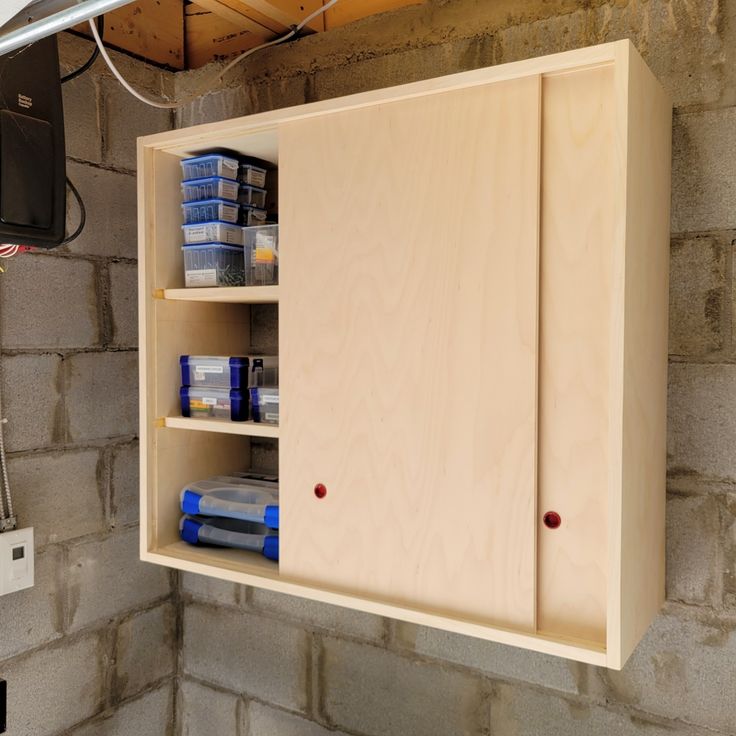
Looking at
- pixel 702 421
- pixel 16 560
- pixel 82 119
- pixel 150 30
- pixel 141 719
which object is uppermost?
pixel 150 30

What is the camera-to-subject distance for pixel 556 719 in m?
1.47

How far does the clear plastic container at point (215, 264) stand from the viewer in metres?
1.55

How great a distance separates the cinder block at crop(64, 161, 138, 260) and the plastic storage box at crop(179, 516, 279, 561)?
58 cm

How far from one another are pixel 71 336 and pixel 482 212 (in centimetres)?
104

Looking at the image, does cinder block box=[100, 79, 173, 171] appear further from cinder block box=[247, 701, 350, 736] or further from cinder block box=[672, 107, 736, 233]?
cinder block box=[247, 701, 350, 736]

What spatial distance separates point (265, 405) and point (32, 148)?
65 cm

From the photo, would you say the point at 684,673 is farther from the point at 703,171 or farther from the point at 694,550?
the point at 703,171

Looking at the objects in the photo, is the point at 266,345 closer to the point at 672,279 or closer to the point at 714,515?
the point at 672,279

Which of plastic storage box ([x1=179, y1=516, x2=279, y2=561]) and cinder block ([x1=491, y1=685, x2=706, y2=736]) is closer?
cinder block ([x1=491, y1=685, x2=706, y2=736])

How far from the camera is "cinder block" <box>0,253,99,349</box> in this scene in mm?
1589

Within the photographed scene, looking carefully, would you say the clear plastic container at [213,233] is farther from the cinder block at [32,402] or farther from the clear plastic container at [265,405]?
the cinder block at [32,402]

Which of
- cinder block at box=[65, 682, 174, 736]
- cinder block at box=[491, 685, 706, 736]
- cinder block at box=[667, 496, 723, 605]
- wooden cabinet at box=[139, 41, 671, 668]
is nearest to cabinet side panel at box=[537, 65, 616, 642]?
wooden cabinet at box=[139, 41, 671, 668]

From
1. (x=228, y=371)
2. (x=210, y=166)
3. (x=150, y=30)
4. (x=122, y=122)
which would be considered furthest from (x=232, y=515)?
(x=150, y=30)

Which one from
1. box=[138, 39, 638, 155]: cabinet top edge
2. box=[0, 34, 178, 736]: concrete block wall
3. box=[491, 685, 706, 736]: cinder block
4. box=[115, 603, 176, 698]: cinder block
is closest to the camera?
box=[138, 39, 638, 155]: cabinet top edge
